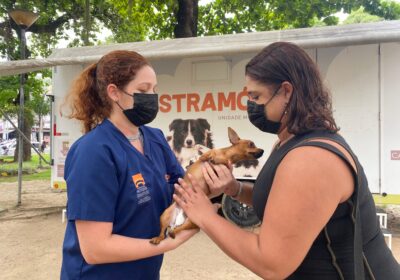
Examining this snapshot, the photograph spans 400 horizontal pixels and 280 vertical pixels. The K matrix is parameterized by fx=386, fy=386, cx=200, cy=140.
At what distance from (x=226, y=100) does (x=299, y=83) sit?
15.6 ft

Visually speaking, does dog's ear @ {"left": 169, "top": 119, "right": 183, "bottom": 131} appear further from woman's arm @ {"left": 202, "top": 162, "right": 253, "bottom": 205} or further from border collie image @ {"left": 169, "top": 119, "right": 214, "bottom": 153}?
woman's arm @ {"left": 202, "top": 162, "right": 253, "bottom": 205}

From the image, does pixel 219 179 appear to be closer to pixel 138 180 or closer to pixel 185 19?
pixel 138 180

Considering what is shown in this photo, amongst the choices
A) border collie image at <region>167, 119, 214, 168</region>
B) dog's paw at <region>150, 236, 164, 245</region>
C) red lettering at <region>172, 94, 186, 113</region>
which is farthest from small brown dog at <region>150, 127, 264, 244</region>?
red lettering at <region>172, 94, 186, 113</region>

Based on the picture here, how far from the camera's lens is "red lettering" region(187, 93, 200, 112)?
6316 mm

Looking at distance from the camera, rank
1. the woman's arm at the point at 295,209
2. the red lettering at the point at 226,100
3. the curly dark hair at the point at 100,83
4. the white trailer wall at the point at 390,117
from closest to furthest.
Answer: the woman's arm at the point at 295,209 < the curly dark hair at the point at 100,83 < the white trailer wall at the point at 390,117 < the red lettering at the point at 226,100

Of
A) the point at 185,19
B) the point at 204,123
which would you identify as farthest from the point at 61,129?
the point at 185,19

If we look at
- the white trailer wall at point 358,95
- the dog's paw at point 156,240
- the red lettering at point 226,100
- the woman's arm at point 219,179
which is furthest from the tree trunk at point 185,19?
the dog's paw at point 156,240

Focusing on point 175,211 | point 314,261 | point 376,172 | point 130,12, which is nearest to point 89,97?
point 175,211

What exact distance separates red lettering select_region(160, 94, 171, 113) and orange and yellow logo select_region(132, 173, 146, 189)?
493 cm

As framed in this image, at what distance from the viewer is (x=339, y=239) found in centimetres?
130

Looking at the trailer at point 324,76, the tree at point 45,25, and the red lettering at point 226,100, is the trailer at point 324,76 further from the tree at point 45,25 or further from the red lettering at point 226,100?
the tree at point 45,25

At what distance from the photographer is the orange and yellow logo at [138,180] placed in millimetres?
1577

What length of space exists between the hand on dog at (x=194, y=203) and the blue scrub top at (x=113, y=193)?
16 centimetres

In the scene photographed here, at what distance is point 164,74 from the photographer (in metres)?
6.54
